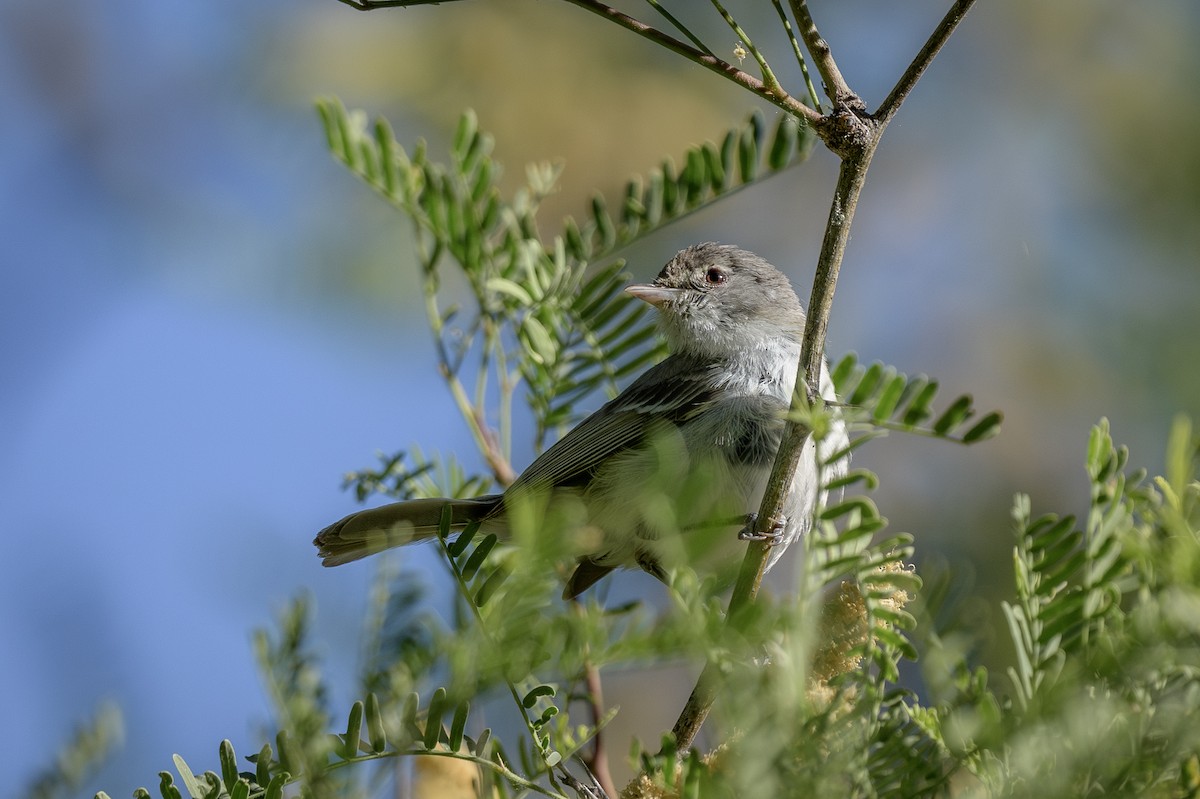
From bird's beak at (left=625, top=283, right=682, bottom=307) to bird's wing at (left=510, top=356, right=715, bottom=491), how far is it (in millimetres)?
316

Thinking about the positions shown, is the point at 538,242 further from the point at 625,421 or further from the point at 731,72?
the point at 731,72

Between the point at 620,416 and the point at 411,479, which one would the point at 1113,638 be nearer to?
the point at 411,479

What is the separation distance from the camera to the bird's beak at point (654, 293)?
4.14 metres

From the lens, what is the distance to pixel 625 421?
3.85 metres

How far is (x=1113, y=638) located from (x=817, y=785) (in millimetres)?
340

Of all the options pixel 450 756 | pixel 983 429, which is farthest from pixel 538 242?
pixel 983 429

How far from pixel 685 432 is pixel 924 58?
86.7 inches

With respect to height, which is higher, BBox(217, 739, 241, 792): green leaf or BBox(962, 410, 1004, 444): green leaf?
BBox(962, 410, 1004, 444): green leaf

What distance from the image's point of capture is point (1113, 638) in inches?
47.2

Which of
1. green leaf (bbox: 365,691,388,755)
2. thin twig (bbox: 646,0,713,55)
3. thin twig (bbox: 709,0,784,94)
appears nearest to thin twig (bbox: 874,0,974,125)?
thin twig (bbox: 709,0,784,94)

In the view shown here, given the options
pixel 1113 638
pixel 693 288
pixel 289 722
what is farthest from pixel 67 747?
pixel 693 288

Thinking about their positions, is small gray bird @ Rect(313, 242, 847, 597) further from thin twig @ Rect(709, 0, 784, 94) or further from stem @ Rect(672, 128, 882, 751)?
thin twig @ Rect(709, 0, 784, 94)

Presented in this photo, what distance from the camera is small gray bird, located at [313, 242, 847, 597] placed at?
3.20 m

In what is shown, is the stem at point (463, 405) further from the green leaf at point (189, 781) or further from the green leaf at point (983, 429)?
the green leaf at point (983, 429)
